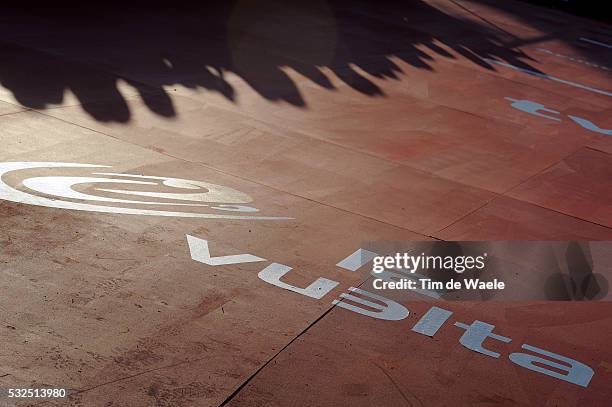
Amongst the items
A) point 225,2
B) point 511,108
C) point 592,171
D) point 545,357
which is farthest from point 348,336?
point 225,2

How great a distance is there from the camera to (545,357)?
692cm

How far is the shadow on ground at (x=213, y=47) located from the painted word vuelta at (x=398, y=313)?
3954 mm

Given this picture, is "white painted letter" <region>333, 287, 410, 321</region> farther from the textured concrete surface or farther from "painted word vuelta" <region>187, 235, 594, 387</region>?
the textured concrete surface

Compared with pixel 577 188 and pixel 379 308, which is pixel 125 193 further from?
pixel 577 188

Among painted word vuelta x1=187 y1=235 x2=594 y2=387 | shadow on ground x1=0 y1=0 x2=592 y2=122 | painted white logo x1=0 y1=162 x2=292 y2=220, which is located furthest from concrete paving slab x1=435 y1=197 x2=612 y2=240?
shadow on ground x1=0 y1=0 x2=592 y2=122

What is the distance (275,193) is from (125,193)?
1.62 meters

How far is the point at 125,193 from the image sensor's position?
8867 millimetres

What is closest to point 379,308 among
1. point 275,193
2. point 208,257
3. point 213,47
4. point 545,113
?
point 208,257

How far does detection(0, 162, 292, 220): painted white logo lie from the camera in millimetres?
8484

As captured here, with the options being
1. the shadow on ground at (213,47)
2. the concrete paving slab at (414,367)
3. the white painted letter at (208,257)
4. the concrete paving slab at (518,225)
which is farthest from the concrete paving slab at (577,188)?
the white painted letter at (208,257)

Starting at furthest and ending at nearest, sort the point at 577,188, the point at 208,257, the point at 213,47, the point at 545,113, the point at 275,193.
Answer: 1. the point at 213,47
2. the point at 545,113
3. the point at 577,188
4. the point at 275,193
5. the point at 208,257

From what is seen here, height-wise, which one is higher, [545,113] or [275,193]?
[545,113]

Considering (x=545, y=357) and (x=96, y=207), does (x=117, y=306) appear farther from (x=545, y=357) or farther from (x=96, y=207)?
(x=545, y=357)

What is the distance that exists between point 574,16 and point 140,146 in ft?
62.6
